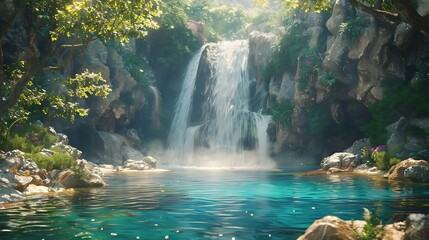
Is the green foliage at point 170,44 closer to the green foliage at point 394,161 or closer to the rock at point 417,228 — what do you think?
the green foliage at point 394,161

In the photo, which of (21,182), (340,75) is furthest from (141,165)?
(21,182)

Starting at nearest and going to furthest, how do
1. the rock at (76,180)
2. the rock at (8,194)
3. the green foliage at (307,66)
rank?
the rock at (8,194) < the rock at (76,180) < the green foliage at (307,66)

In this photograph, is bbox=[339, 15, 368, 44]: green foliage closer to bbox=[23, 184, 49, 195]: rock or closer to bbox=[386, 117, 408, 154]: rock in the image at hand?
bbox=[386, 117, 408, 154]: rock

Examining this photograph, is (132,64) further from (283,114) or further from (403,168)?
(403,168)

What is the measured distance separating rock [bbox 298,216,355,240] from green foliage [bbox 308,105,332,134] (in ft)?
99.5

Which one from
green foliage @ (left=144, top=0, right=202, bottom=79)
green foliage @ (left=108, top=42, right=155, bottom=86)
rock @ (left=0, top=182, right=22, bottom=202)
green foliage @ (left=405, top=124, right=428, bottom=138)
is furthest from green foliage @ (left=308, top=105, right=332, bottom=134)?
rock @ (left=0, top=182, right=22, bottom=202)

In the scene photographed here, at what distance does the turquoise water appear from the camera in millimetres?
8227

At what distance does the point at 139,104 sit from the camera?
141 feet

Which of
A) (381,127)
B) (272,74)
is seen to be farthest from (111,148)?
(381,127)

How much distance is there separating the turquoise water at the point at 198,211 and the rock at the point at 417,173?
150cm

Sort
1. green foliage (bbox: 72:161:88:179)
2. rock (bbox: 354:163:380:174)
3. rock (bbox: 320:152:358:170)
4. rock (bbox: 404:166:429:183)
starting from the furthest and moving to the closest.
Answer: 1. rock (bbox: 320:152:358:170)
2. rock (bbox: 354:163:380:174)
3. rock (bbox: 404:166:429:183)
4. green foliage (bbox: 72:161:88:179)

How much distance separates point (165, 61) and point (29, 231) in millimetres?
40507

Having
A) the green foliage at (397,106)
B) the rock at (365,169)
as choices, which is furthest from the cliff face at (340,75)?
the rock at (365,169)

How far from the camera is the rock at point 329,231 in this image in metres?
6.17
